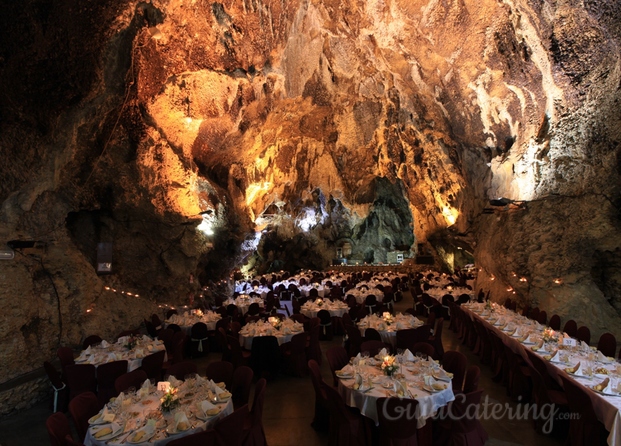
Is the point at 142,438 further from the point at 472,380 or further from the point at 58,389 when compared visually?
the point at 472,380

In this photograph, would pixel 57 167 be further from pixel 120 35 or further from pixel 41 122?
pixel 120 35

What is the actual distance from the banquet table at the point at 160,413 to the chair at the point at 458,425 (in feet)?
8.67

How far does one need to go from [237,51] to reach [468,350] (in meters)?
11.6

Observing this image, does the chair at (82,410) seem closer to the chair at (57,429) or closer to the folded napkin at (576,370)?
the chair at (57,429)

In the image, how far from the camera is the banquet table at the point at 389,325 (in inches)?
321

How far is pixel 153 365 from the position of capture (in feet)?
21.2

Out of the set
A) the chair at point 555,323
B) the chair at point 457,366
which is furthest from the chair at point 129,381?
the chair at point 555,323

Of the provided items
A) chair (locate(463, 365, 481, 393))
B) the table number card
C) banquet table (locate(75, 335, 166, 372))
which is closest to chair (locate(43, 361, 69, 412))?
banquet table (locate(75, 335, 166, 372))

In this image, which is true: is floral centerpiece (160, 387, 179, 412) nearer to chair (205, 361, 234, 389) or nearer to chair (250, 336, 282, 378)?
chair (205, 361, 234, 389)

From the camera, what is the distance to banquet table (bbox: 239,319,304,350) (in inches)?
335

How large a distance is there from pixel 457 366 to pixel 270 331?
4.31 m

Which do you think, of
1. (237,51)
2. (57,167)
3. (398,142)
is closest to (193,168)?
(237,51)

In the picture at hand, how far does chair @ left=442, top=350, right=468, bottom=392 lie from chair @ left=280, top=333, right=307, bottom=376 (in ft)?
9.91

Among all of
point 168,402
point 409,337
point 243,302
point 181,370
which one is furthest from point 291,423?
point 243,302
